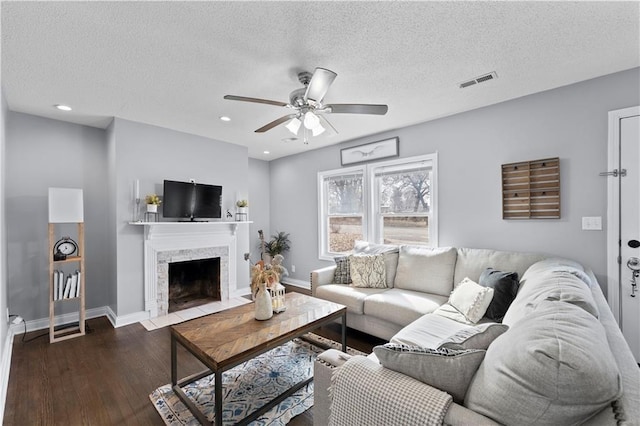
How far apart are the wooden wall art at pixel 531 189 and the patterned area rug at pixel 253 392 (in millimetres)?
2232

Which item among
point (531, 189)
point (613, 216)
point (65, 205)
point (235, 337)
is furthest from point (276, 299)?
point (613, 216)

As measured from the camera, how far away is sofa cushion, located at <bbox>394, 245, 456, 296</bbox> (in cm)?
300

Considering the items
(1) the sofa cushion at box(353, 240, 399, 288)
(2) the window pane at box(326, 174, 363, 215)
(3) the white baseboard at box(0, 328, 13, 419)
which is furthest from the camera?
(2) the window pane at box(326, 174, 363, 215)

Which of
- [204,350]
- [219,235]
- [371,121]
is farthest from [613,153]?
[219,235]


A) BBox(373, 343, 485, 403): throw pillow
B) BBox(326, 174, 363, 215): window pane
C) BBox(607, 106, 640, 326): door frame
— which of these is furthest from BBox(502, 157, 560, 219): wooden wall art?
BBox(373, 343, 485, 403): throw pillow

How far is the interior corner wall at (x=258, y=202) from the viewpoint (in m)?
5.62

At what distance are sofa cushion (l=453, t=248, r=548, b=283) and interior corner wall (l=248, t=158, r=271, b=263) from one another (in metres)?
3.82

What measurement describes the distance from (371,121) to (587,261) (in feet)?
8.64

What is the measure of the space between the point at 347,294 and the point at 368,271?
42cm

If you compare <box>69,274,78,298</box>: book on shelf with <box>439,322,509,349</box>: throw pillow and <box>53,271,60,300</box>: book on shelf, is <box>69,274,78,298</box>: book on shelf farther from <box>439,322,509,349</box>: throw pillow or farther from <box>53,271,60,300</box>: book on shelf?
<box>439,322,509,349</box>: throw pillow

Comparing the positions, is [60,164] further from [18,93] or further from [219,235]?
[219,235]

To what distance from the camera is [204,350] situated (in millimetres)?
1740

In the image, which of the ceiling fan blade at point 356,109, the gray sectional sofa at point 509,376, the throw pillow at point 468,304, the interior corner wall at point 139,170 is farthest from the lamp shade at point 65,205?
the throw pillow at point 468,304

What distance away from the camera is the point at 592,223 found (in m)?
2.54
